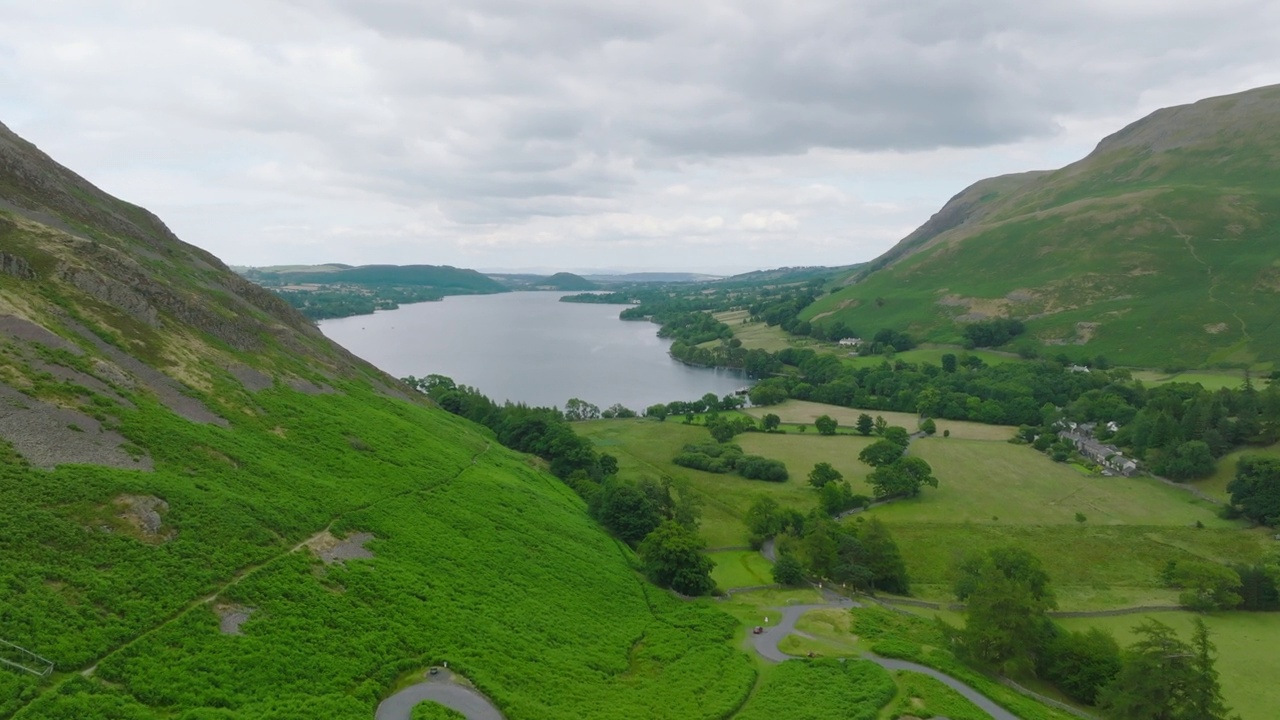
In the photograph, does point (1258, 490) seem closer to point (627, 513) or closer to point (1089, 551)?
point (1089, 551)

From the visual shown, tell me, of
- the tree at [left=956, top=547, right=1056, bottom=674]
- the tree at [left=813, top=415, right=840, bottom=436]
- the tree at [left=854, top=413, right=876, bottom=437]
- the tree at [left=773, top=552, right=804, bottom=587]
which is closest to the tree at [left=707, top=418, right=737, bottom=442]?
the tree at [left=813, top=415, right=840, bottom=436]

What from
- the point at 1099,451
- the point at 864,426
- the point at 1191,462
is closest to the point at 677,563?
the point at 864,426

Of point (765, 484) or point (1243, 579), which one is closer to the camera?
point (1243, 579)

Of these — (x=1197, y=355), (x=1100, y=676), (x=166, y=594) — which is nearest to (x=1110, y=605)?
(x=1100, y=676)

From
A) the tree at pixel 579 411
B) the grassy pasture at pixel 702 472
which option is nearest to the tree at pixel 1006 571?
the grassy pasture at pixel 702 472

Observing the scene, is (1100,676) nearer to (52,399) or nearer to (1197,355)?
(52,399)

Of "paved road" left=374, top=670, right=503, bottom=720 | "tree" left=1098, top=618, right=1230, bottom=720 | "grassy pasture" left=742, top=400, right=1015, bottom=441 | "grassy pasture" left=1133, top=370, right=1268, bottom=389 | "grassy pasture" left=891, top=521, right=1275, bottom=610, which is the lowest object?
"grassy pasture" left=891, top=521, right=1275, bottom=610

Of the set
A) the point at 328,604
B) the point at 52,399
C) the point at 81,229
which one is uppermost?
the point at 81,229

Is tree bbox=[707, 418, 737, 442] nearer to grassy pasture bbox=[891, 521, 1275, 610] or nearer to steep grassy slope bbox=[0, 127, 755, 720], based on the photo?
grassy pasture bbox=[891, 521, 1275, 610]
